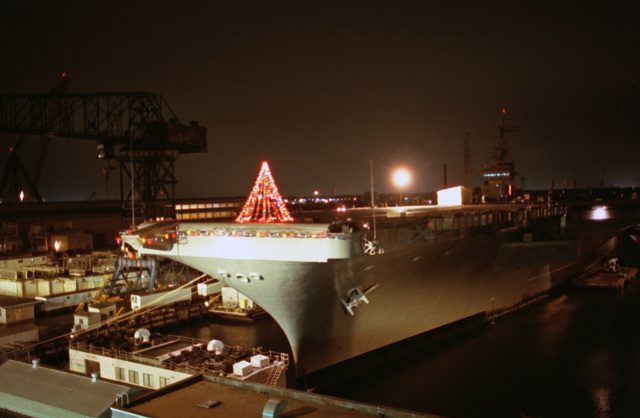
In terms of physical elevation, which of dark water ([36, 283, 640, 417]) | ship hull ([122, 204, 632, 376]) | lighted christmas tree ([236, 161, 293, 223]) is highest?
lighted christmas tree ([236, 161, 293, 223])

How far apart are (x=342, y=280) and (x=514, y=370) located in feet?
22.1

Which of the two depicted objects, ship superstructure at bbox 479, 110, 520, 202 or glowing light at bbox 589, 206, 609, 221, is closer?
glowing light at bbox 589, 206, 609, 221

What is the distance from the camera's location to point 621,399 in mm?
12055

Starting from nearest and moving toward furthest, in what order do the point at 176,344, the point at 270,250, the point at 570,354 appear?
the point at 270,250 → the point at 176,344 → the point at 570,354

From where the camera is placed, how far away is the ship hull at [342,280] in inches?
398

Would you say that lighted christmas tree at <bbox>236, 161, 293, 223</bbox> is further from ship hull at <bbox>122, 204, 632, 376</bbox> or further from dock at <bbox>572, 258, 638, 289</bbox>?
dock at <bbox>572, 258, 638, 289</bbox>

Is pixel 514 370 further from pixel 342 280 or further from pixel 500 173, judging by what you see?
pixel 500 173

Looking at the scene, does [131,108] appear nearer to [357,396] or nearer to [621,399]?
[357,396]

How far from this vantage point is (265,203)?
12.8m

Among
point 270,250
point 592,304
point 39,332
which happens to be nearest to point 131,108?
point 39,332

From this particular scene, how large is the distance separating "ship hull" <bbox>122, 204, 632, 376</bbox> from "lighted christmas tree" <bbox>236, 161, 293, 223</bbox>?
1.78 metres

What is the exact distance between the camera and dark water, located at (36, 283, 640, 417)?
11773mm

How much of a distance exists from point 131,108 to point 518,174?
25.6 meters

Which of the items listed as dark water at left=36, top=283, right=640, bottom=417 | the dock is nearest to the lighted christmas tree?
dark water at left=36, top=283, right=640, bottom=417
